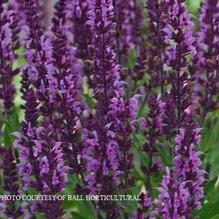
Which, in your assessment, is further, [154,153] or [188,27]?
[154,153]

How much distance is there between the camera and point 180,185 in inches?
109

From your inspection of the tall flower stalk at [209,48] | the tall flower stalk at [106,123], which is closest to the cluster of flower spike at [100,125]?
the tall flower stalk at [106,123]

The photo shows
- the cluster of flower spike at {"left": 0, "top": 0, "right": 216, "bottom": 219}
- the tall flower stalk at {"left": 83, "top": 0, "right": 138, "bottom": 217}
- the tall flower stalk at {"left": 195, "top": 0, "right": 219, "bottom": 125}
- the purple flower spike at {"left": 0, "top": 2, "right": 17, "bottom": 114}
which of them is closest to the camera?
the cluster of flower spike at {"left": 0, "top": 0, "right": 216, "bottom": 219}

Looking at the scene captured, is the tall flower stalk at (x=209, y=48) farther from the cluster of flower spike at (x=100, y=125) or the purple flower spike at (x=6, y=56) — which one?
the purple flower spike at (x=6, y=56)

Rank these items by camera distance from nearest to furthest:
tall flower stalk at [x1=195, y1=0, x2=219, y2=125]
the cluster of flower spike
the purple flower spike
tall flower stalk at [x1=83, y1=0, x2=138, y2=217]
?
the cluster of flower spike < tall flower stalk at [x1=83, y1=0, x2=138, y2=217] < the purple flower spike < tall flower stalk at [x1=195, y1=0, x2=219, y2=125]

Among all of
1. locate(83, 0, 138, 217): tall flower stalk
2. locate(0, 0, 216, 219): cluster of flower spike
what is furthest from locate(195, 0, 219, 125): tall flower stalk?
locate(83, 0, 138, 217): tall flower stalk

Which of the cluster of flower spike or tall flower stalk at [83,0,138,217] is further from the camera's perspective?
tall flower stalk at [83,0,138,217]

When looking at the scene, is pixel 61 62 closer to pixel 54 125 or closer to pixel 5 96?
pixel 54 125

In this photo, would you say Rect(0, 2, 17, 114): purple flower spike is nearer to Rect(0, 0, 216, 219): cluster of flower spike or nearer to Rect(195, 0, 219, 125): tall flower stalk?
Rect(0, 0, 216, 219): cluster of flower spike

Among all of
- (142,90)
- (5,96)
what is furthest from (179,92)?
(5,96)

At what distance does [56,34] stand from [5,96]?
2.88 ft

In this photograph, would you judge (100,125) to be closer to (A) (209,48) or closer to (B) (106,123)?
(B) (106,123)

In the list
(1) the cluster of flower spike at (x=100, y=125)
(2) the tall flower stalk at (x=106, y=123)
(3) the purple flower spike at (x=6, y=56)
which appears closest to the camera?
(1) the cluster of flower spike at (x=100, y=125)

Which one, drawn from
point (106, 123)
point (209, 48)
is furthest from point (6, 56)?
point (209, 48)
